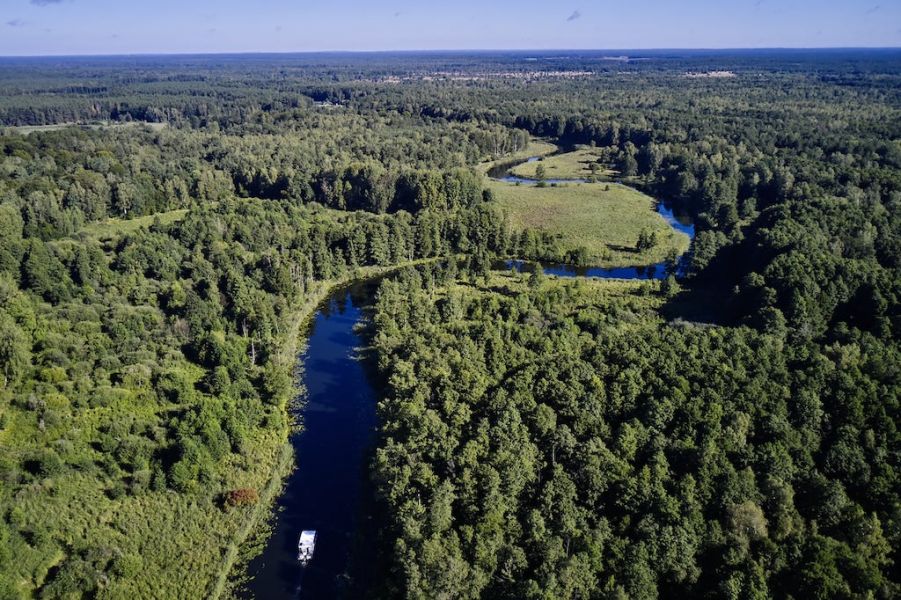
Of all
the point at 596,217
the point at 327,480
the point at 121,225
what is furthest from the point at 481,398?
the point at 121,225

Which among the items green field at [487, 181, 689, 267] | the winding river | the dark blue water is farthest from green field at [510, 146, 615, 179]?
the dark blue water

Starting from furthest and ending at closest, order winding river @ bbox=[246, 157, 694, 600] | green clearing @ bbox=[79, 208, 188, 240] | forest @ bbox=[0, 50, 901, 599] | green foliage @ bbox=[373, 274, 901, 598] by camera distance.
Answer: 1. green clearing @ bbox=[79, 208, 188, 240]
2. winding river @ bbox=[246, 157, 694, 600]
3. forest @ bbox=[0, 50, 901, 599]
4. green foliage @ bbox=[373, 274, 901, 598]

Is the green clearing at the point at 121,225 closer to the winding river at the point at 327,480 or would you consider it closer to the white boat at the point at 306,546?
the winding river at the point at 327,480

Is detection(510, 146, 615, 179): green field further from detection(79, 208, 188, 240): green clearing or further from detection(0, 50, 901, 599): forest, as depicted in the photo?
detection(79, 208, 188, 240): green clearing

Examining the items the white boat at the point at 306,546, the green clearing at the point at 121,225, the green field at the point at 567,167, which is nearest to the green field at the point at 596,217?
the green field at the point at 567,167

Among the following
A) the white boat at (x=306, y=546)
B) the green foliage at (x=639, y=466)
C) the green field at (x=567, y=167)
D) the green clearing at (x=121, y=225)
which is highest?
the green field at (x=567, y=167)

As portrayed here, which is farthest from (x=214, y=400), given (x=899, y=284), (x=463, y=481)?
(x=899, y=284)

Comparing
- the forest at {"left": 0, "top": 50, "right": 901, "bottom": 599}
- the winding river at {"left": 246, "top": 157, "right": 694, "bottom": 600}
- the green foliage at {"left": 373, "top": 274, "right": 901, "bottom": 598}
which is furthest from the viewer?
the winding river at {"left": 246, "top": 157, "right": 694, "bottom": 600}
